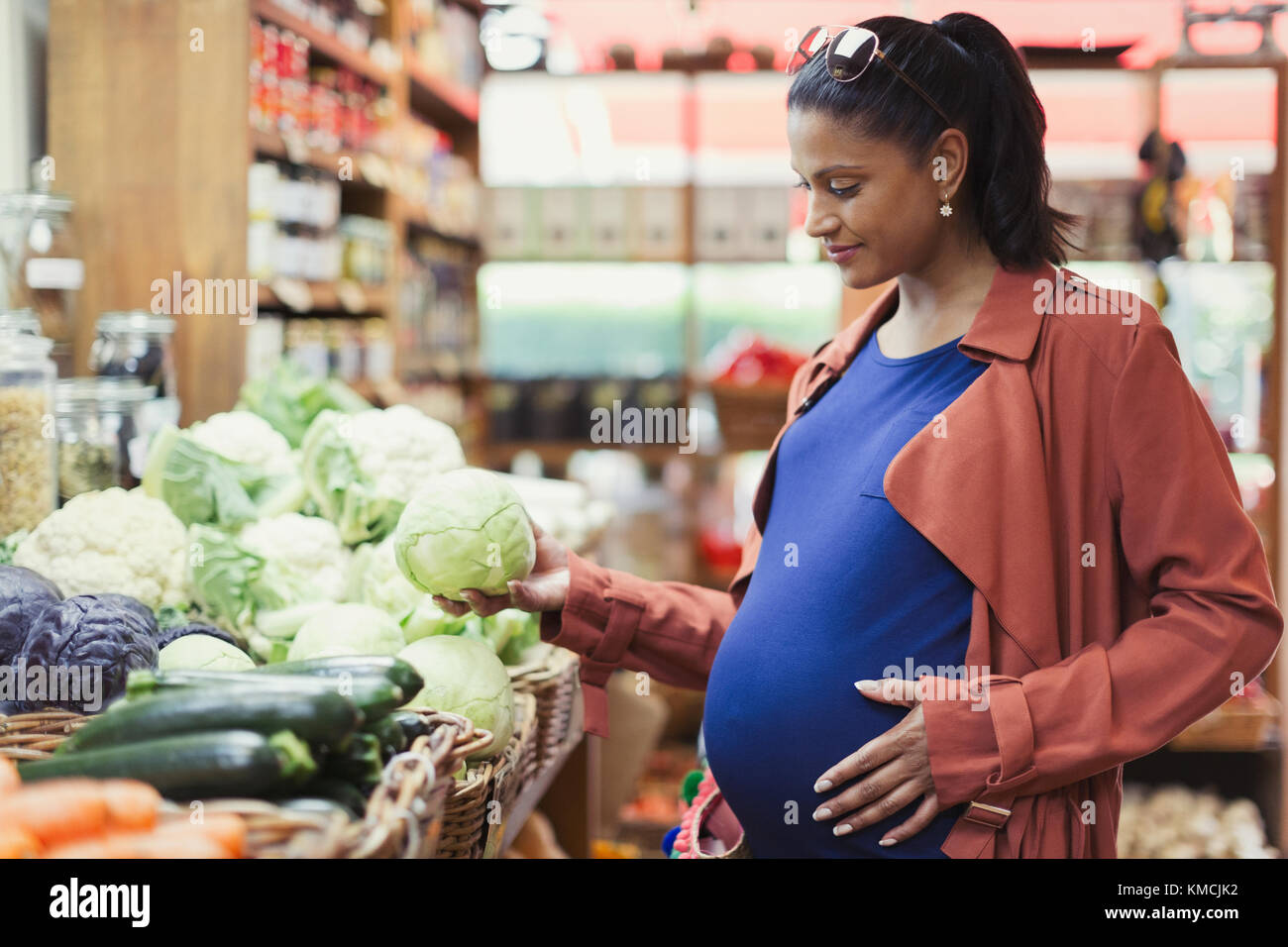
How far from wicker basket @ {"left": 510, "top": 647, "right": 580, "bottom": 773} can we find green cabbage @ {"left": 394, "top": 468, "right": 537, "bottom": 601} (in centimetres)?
29

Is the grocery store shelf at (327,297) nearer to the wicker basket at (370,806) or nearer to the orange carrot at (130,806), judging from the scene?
the wicker basket at (370,806)

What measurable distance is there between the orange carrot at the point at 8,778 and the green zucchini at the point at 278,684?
0.11 meters

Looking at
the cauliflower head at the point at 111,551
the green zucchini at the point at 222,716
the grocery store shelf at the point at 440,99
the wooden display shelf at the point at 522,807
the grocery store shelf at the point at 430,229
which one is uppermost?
the grocery store shelf at the point at 440,99

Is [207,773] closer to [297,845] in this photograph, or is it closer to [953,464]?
[297,845]

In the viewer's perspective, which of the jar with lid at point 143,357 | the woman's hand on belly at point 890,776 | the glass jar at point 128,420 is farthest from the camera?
the jar with lid at point 143,357

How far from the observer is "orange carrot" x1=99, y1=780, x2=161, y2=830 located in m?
0.86

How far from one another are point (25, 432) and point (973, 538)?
138 centimetres

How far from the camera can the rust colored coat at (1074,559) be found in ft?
3.69

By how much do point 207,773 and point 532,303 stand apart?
387 centimetres

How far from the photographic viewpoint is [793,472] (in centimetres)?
146

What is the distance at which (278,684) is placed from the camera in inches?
39.6

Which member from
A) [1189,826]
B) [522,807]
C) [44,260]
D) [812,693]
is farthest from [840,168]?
[1189,826]

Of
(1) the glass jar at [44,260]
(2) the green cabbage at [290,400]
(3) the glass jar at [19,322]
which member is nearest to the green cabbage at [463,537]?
(2) the green cabbage at [290,400]

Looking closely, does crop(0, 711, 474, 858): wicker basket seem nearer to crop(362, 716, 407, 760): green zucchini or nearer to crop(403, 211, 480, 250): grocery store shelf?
crop(362, 716, 407, 760): green zucchini
